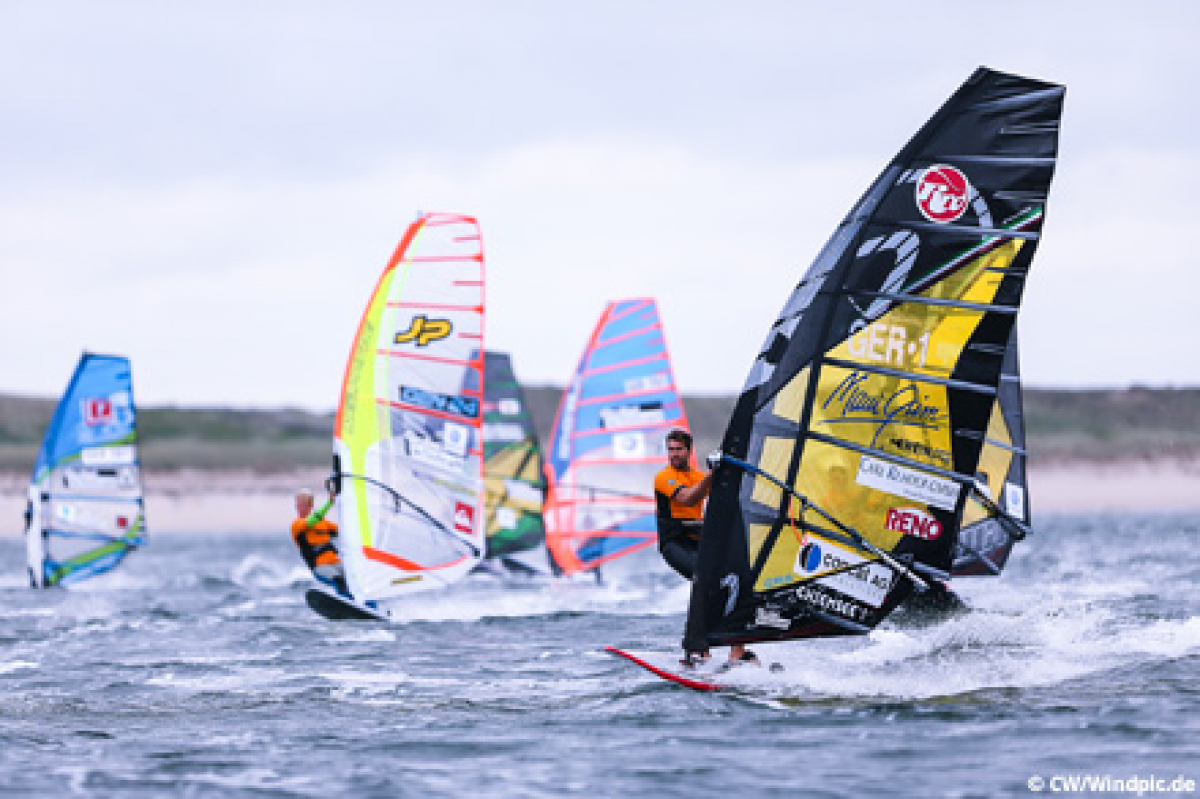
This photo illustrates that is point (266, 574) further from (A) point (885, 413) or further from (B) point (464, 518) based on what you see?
(A) point (885, 413)

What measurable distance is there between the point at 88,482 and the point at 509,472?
240 inches

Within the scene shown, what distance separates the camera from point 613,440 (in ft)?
75.6

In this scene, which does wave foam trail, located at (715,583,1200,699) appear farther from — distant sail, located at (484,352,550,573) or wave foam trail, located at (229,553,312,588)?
wave foam trail, located at (229,553,312,588)

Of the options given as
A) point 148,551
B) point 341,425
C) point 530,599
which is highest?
point 341,425

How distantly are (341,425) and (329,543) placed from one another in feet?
3.81

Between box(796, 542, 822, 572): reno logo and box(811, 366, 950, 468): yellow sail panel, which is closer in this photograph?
box(811, 366, 950, 468): yellow sail panel

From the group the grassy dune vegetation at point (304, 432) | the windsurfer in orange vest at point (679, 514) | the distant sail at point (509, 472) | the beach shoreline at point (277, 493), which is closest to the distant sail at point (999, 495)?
the windsurfer in orange vest at point (679, 514)

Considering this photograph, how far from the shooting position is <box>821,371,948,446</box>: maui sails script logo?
10.4 meters

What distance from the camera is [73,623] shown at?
19.3 m

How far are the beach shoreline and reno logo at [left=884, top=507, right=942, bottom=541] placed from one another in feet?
182

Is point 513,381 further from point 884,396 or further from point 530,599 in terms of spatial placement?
point 884,396

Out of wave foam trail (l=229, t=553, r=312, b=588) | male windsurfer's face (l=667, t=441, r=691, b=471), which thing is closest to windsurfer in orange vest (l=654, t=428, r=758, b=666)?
male windsurfer's face (l=667, t=441, r=691, b=471)

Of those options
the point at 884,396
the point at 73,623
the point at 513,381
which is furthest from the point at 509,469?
the point at 884,396

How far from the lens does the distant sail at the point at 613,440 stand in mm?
22797
